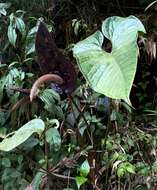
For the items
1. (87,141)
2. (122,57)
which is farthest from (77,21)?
(122,57)

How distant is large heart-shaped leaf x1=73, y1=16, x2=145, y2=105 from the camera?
121 centimetres

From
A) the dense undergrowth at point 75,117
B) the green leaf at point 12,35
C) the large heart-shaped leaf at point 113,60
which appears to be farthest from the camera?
the green leaf at point 12,35

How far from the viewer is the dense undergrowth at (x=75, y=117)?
6.09 feet

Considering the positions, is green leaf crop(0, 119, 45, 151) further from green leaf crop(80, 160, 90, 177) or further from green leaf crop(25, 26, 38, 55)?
green leaf crop(25, 26, 38, 55)

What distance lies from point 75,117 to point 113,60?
2.12ft

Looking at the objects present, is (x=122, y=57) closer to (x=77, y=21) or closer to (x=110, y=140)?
(x=110, y=140)

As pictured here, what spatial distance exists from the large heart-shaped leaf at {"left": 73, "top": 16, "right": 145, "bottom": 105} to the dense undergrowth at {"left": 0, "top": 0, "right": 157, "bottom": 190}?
0.29 metres

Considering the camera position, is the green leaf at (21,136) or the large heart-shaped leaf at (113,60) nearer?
the large heart-shaped leaf at (113,60)

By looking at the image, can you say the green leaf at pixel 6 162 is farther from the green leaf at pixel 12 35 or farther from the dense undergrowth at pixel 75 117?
the green leaf at pixel 12 35

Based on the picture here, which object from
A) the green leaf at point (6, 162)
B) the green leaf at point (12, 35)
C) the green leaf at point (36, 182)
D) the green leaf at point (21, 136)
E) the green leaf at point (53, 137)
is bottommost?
the green leaf at point (36, 182)

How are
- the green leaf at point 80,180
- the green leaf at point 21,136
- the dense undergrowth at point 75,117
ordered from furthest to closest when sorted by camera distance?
the dense undergrowth at point 75,117 → the green leaf at point 80,180 → the green leaf at point 21,136

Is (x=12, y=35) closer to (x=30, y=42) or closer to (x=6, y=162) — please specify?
(x=30, y=42)

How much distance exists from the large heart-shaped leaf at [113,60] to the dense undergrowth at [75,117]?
0.29m

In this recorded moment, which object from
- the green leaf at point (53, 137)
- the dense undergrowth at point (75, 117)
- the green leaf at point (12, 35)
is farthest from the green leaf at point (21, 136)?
the green leaf at point (12, 35)
